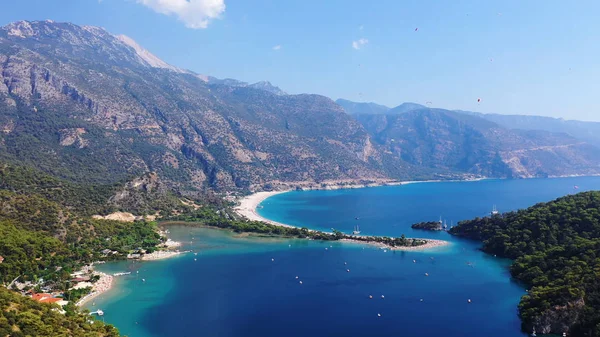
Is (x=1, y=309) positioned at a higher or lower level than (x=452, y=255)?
higher

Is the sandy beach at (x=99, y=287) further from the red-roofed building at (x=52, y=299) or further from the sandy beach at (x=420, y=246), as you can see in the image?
the sandy beach at (x=420, y=246)

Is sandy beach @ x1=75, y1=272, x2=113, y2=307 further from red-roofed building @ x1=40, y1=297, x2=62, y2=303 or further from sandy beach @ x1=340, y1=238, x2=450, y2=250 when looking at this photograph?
sandy beach @ x1=340, y1=238, x2=450, y2=250

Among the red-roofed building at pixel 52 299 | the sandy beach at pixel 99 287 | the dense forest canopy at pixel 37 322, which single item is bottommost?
the sandy beach at pixel 99 287

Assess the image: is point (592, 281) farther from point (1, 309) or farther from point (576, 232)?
point (1, 309)

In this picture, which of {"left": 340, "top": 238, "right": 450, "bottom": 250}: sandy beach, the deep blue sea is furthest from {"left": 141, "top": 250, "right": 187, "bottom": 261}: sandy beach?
{"left": 340, "top": 238, "right": 450, "bottom": 250}: sandy beach

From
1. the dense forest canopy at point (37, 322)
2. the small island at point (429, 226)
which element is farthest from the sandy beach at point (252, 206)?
the dense forest canopy at point (37, 322)

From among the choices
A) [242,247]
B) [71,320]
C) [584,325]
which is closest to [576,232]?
[584,325]
